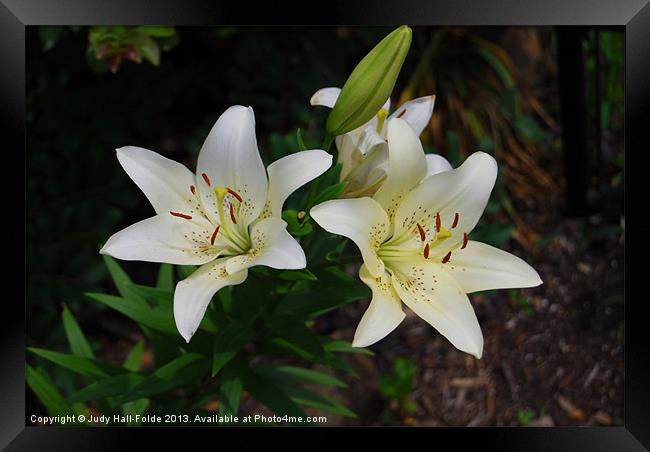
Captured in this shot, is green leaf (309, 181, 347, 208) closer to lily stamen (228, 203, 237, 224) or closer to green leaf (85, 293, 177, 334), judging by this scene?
lily stamen (228, 203, 237, 224)

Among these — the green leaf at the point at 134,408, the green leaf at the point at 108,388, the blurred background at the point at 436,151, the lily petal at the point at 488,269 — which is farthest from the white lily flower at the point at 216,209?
the blurred background at the point at 436,151

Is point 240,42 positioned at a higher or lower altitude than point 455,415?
higher

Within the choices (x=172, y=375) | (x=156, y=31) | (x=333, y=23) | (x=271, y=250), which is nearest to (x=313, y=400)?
(x=172, y=375)

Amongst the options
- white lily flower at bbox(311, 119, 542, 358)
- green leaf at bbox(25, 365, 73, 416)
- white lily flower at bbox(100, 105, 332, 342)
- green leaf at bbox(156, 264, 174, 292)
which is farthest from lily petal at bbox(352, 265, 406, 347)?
green leaf at bbox(25, 365, 73, 416)

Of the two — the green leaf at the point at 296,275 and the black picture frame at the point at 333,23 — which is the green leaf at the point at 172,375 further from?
the green leaf at the point at 296,275

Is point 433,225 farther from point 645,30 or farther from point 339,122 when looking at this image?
point 645,30

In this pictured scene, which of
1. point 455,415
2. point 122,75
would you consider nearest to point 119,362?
point 122,75

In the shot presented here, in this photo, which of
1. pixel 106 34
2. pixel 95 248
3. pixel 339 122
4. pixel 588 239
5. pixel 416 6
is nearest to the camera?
pixel 339 122
